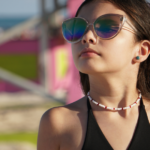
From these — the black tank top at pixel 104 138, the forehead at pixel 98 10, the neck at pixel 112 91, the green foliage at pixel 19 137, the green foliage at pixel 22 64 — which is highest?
the forehead at pixel 98 10

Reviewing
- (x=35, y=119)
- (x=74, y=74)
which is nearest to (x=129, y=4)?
(x=74, y=74)

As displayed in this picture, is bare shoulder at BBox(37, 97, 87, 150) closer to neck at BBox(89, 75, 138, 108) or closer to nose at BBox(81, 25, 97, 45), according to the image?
neck at BBox(89, 75, 138, 108)

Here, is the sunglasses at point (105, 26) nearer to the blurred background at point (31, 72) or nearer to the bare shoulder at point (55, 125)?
the bare shoulder at point (55, 125)

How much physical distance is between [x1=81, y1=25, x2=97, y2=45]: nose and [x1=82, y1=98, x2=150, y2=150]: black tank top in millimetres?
328

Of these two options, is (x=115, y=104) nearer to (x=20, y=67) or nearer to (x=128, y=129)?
(x=128, y=129)

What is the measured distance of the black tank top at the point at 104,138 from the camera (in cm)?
106

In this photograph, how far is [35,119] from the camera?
4.63m

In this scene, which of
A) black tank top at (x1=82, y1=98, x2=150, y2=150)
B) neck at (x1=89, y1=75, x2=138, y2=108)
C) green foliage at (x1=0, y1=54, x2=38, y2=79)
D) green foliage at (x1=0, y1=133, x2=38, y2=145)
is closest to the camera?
black tank top at (x1=82, y1=98, x2=150, y2=150)

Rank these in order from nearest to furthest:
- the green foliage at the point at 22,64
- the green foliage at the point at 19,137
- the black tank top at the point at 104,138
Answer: the black tank top at the point at 104,138 < the green foliage at the point at 19,137 < the green foliage at the point at 22,64

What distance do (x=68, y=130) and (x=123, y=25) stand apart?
53 centimetres

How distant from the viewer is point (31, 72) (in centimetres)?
767

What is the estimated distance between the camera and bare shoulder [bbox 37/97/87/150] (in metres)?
1.11

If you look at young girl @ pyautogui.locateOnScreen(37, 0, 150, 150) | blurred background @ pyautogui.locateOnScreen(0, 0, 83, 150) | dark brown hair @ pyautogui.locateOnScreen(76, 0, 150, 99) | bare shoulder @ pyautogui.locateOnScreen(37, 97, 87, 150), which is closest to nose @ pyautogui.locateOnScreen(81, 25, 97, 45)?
young girl @ pyautogui.locateOnScreen(37, 0, 150, 150)

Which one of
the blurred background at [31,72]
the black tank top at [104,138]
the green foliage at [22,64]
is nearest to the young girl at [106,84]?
the black tank top at [104,138]
